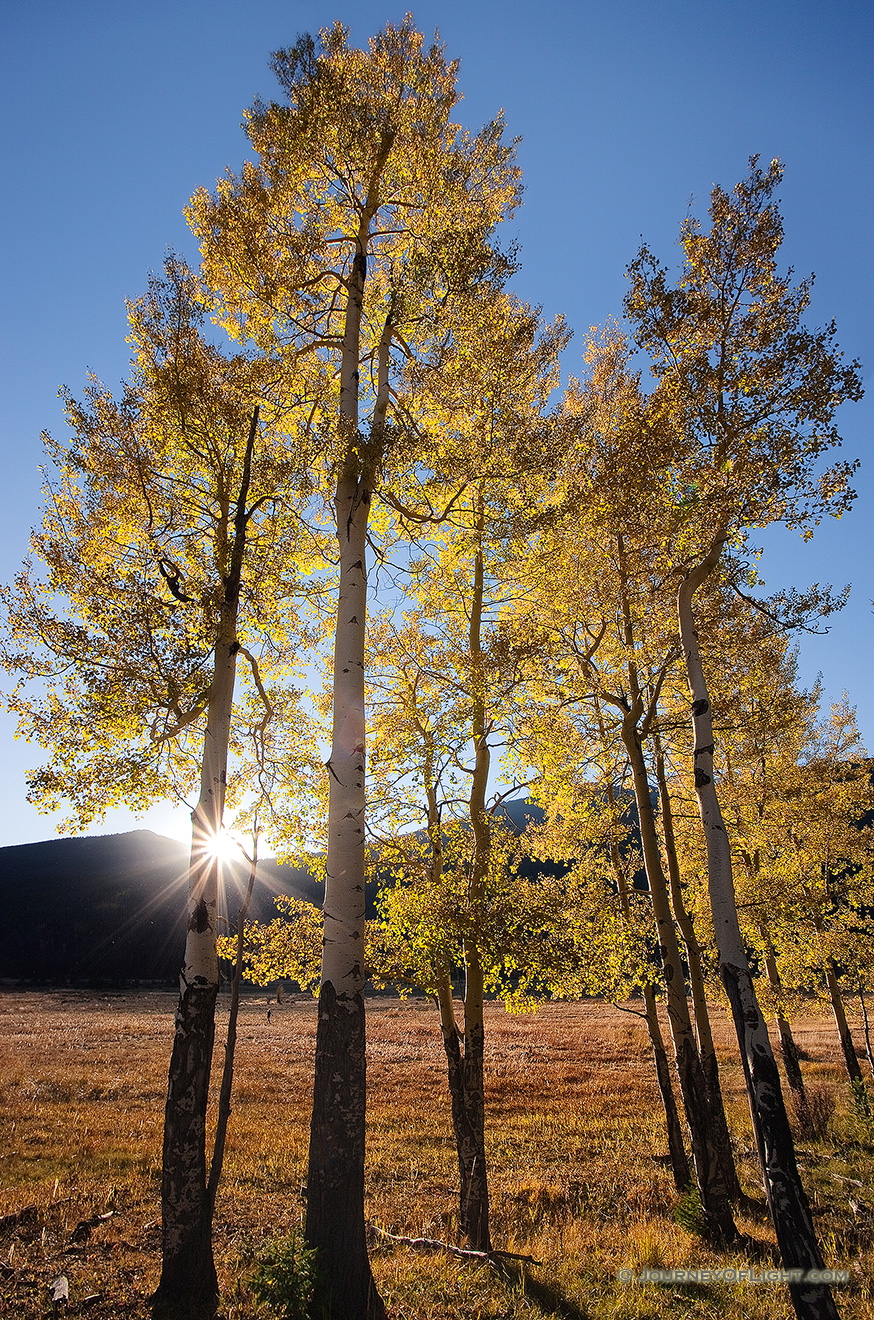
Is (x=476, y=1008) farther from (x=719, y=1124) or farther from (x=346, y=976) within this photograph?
(x=719, y=1124)

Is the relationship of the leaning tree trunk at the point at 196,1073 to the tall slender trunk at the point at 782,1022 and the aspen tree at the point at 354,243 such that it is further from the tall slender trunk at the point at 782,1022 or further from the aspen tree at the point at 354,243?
the tall slender trunk at the point at 782,1022

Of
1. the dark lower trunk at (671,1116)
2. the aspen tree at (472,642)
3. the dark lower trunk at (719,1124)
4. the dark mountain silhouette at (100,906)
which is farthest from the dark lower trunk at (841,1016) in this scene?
the dark mountain silhouette at (100,906)

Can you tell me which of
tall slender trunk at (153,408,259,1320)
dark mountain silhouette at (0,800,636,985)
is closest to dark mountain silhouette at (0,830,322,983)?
dark mountain silhouette at (0,800,636,985)

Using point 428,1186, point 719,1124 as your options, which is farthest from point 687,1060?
point 428,1186

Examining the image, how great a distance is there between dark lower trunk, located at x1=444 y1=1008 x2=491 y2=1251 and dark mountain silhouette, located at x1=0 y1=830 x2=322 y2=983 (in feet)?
214

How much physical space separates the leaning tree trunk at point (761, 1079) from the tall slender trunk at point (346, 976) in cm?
375

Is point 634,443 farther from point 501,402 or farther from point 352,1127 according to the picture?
point 352,1127

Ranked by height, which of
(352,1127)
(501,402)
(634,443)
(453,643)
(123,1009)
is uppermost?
(501,402)

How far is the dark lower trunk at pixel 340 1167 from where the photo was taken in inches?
210

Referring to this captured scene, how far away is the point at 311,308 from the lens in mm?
9945

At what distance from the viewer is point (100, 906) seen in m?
94.7

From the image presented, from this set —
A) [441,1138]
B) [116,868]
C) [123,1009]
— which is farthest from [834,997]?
[116,868]

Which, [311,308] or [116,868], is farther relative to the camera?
[116,868]

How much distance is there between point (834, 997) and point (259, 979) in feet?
68.2
